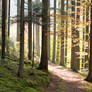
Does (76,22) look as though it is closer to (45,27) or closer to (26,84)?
(45,27)

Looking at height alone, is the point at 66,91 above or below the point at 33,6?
below

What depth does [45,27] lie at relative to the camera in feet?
33.9

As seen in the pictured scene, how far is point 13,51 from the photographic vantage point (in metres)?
12.9

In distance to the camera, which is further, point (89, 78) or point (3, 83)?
point (89, 78)

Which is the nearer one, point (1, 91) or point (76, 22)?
point (1, 91)

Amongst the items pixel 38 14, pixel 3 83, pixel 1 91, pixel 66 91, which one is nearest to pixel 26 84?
pixel 3 83

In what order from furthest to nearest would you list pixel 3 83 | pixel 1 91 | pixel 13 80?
1. pixel 13 80
2. pixel 3 83
3. pixel 1 91

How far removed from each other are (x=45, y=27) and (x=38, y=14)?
4.41ft

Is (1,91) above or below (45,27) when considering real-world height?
below

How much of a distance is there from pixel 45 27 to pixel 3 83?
5736 mm

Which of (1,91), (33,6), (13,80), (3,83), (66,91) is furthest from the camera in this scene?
(33,6)

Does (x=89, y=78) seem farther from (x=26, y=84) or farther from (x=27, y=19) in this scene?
(x=27, y=19)

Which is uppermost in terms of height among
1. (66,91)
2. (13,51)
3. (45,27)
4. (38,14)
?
(38,14)

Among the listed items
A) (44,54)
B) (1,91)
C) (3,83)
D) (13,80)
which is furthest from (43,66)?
(1,91)
